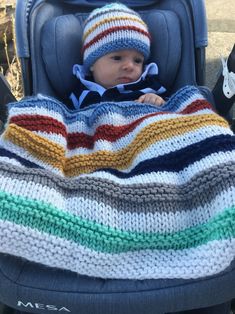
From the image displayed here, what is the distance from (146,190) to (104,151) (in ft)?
0.76

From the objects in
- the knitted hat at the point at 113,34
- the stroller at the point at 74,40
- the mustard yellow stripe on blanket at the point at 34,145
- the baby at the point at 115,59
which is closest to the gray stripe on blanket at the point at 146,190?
the mustard yellow stripe on blanket at the point at 34,145

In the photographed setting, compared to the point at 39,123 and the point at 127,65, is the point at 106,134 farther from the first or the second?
the point at 127,65

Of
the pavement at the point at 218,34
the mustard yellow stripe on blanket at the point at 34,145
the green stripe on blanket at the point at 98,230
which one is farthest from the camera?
the pavement at the point at 218,34

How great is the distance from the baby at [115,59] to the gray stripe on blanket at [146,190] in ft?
2.08

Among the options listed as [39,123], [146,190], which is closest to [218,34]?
[39,123]

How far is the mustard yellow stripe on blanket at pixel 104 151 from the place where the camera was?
4.11ft

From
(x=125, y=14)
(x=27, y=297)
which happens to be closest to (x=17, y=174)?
(x=27, y=297)

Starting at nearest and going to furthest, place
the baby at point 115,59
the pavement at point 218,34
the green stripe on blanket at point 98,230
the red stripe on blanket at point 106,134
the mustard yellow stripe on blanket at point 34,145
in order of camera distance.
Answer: the green stripe on blanket at point 98,230 → the mustard yellow stripe on blanket at point 34,145 → the red stripe on blanket at point 106,134 → the baby at point 115,59 → the pavement at point 218,34

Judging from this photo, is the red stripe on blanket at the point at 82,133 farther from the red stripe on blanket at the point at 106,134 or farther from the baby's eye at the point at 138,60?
the baby's eye at the point at 138,60

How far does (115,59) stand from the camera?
179cm

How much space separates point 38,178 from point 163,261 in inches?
13.7

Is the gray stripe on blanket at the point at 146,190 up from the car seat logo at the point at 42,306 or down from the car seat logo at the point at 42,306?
up

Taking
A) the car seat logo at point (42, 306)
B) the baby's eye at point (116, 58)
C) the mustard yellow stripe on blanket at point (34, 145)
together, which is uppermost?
the mustard yellow stripe on blanket at point (34, 145)

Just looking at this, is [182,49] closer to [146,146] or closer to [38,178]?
[146,146]
